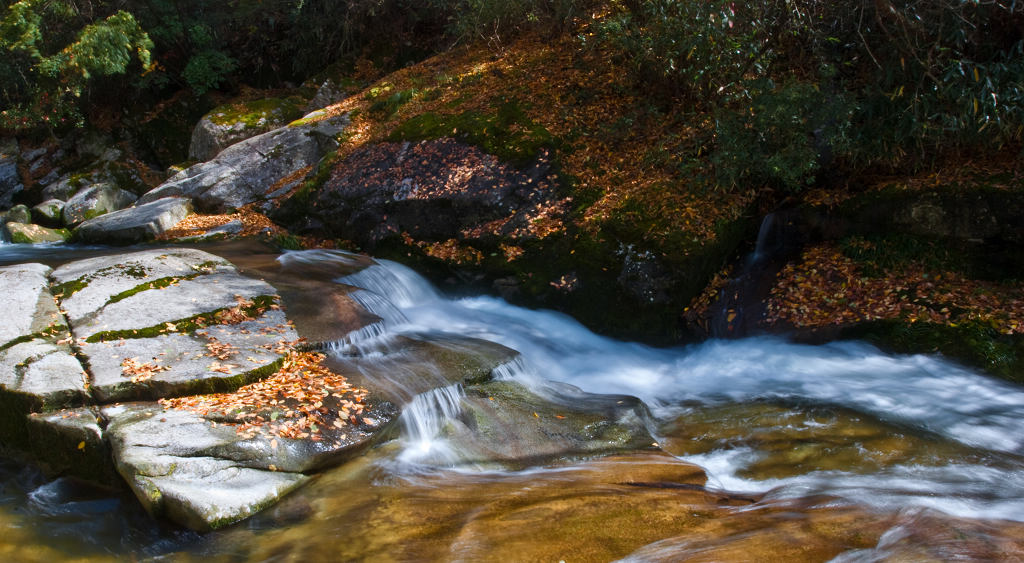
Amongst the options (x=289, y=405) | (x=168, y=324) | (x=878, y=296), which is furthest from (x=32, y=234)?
(x=878, y=296)

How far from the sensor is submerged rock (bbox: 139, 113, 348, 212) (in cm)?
1251

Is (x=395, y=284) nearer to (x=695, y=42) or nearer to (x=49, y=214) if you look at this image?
(x=695, y=42)

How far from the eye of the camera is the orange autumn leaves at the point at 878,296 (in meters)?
6.83

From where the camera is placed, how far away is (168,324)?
6.39 meters

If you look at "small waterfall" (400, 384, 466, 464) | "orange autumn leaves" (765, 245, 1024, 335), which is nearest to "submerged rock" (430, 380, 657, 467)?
"small waterfall" (400, 384, 466, 464)

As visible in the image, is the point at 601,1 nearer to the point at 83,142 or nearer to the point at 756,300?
the point at 756,300

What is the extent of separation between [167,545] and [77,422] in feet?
4.76

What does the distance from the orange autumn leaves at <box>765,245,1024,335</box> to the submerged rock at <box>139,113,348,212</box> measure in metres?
9.28

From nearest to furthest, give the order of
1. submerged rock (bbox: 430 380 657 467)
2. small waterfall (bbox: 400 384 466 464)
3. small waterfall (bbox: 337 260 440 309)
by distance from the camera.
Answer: small waterfall (bbox: 400 384 466 464) → submerged rock (bbox: 430 380 657 467) → small waterfall (bbox: 337 260 440 309)

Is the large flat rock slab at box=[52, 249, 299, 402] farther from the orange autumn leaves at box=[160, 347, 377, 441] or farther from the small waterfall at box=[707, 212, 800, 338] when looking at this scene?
the small waterfall at box=[707, 212, 800, 338]

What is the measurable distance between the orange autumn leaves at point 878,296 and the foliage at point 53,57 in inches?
618

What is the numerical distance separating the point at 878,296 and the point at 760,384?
1908mm

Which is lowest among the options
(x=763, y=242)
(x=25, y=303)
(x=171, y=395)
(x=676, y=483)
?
(x=676, y=483)

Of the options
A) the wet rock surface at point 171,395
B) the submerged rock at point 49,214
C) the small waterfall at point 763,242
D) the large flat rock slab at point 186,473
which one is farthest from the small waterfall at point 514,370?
the submerged rock at point 49,214
